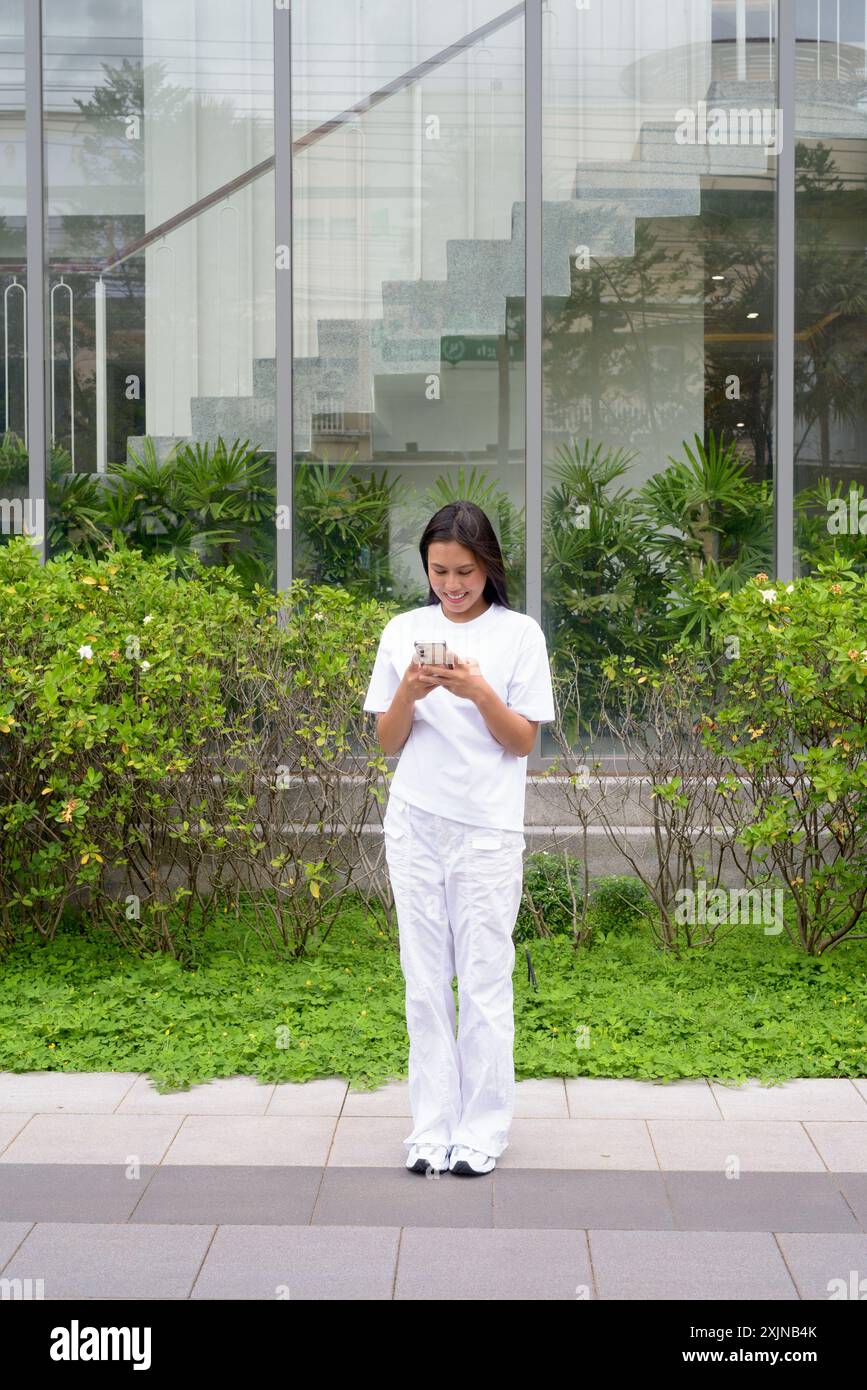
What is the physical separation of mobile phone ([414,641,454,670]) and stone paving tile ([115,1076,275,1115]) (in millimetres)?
1727

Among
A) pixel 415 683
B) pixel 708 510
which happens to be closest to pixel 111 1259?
pixel 415 683

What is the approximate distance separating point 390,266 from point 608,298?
3.99 feet

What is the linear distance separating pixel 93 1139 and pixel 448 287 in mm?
5211

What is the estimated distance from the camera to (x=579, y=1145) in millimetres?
4332

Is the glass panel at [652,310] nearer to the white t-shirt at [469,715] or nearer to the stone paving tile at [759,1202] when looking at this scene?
the white t-shirt at [469,715]

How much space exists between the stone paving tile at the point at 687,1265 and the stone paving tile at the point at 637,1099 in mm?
944

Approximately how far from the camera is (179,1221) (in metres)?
3.73

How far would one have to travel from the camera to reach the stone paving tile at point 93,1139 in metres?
4.25

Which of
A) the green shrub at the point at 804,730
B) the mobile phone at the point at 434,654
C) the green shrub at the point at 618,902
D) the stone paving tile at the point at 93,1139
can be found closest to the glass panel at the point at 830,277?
the green shrub at the point at 804,730

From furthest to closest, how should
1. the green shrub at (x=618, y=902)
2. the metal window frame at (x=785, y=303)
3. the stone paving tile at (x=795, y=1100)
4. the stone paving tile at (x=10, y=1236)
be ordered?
1. the metal window frame at (x=785, y=303)
2. the green shrub at (x=618, y=902)
3. the stone paving tile at (x=795, y=1100)
4. the stone paving tile at (x=10, y=1236)

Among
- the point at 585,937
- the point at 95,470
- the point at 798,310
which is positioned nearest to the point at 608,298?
the point at 798,310

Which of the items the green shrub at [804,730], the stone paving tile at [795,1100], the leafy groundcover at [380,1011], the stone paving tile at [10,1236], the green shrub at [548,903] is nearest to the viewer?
the stone paving tile at [10,1236]
